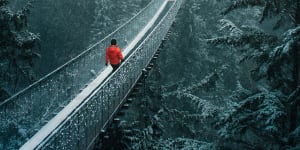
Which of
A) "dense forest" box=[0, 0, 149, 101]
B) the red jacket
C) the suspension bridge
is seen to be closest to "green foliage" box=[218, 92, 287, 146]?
the suspension bridge

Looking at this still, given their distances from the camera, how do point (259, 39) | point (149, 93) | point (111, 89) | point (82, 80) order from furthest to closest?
point (149, 93), point (82, 80), point (259, 39), point (111, 89)

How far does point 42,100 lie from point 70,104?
73 cm

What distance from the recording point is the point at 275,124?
8.52 meters

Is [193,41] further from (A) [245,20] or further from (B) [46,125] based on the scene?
(B) [46,125]

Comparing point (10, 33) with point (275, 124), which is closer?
point (275, 124)

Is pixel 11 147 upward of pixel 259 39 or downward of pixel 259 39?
downward

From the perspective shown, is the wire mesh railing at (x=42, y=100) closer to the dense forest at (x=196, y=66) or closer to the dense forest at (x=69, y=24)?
the dense forest at (x=196, y=66)

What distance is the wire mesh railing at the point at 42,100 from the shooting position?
8.62m

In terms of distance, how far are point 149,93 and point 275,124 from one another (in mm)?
8212

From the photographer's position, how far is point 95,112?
817 centimetres

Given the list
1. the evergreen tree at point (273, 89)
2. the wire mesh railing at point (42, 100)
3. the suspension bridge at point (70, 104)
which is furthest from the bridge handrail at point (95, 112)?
the evergreen tree at point (273, 89)

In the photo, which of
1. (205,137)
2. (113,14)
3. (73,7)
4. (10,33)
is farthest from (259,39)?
(73,7)

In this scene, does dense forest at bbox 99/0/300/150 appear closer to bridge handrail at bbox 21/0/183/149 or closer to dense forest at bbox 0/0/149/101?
bridge handrail at bbox 21/0/183/149

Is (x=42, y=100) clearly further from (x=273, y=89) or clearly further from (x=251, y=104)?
(x=273, y=89)
